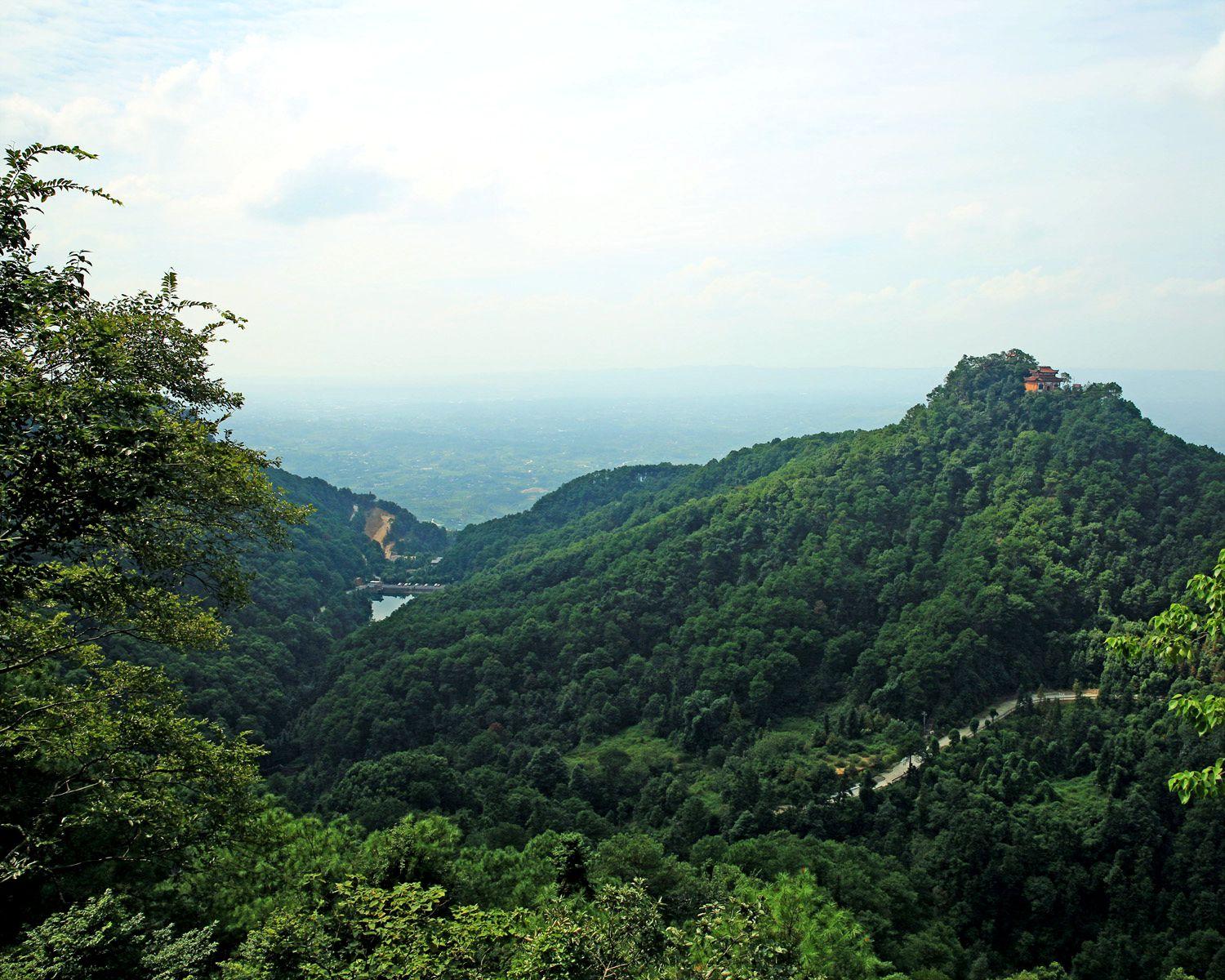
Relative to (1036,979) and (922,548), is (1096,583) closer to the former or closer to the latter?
(922,548)

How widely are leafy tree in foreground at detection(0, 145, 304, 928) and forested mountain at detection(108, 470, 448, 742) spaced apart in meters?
1.12

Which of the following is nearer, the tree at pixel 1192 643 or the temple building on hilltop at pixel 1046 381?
the tree at pixel 1192 643

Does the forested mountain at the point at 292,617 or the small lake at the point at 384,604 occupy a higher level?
the forested mountain at the point at 292,617

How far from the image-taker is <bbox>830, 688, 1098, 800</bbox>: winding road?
36688 mm

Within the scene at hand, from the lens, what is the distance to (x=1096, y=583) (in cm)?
4459

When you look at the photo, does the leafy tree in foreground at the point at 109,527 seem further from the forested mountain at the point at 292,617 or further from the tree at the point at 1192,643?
the tree at the point at 1192,643

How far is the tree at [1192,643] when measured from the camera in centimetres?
642

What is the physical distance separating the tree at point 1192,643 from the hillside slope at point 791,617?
2852cm

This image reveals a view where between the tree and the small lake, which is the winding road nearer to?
the tree

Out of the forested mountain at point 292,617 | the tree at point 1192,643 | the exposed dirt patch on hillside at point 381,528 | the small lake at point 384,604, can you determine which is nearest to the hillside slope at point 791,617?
the forested mountain at point 292,617

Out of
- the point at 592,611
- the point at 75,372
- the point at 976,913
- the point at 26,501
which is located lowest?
the point at 976,913

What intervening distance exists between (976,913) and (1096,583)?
24.2 m

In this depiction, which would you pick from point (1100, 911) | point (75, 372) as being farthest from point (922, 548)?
point (75, 372)

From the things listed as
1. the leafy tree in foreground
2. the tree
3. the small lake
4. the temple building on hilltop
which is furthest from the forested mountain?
the temple building on hilltop
